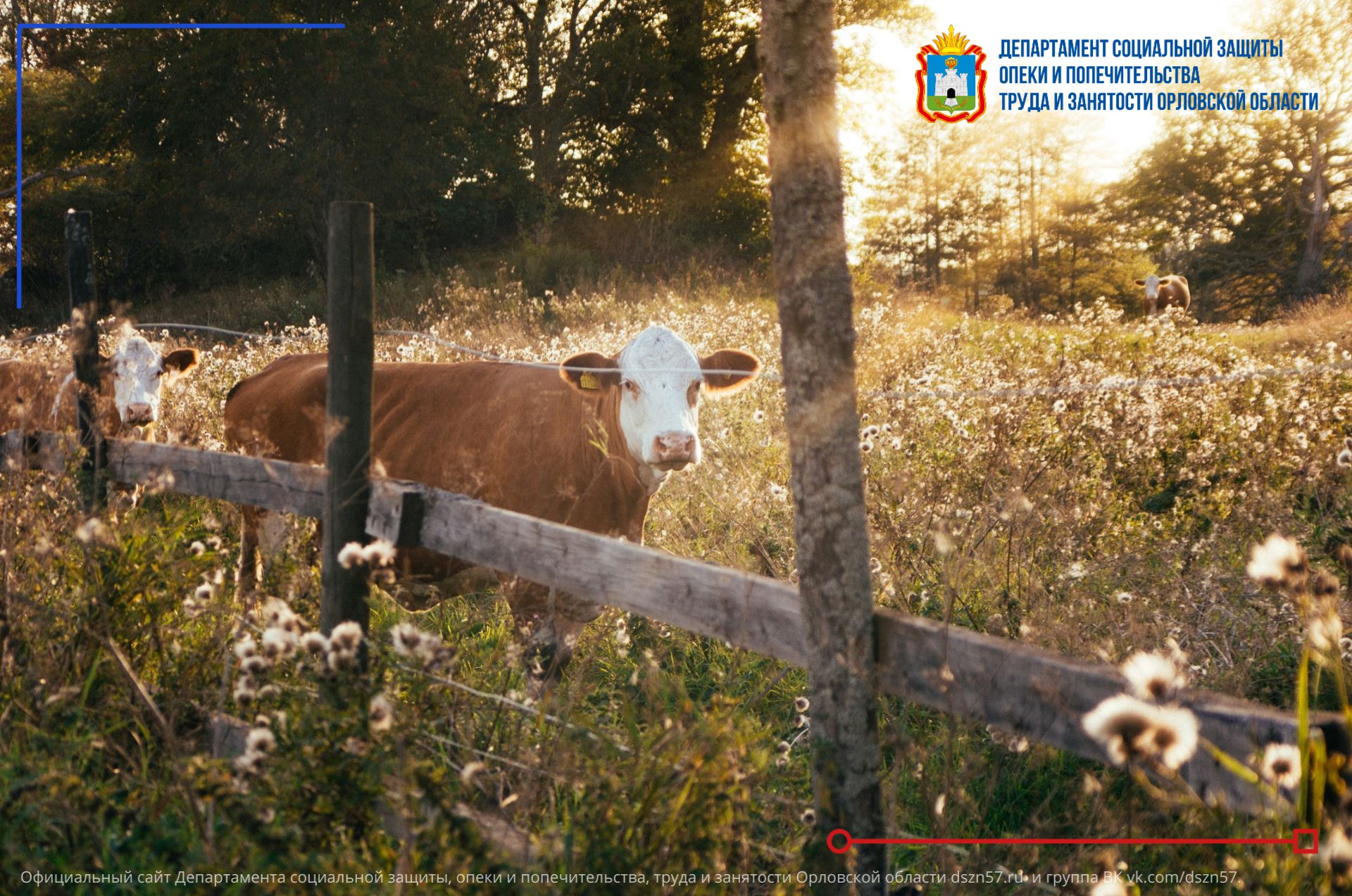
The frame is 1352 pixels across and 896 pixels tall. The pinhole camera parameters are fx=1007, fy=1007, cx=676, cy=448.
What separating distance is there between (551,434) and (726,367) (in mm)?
895

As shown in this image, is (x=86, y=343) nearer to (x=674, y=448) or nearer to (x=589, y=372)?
(x=589, y=372)

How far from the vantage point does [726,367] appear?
477 cm

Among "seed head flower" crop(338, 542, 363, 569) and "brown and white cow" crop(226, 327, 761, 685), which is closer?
"seed head flower" crop(338, 542, 363, 569)

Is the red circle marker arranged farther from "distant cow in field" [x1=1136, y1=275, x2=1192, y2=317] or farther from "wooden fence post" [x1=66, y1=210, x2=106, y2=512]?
"distant cow in field" [x1=1136, y1=275, x2=1192, y2=317]

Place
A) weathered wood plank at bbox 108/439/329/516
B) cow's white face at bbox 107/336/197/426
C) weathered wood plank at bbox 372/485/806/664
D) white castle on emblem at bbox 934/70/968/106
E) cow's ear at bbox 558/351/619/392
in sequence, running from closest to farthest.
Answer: weathered wood plank at bbox 372/485/806/664 < weathered wood plank at bbox 108/439/329/516 < cow's ear at bbox 558/351/619/392 < cow's white face at bbox 107/336/197/426 < white castle on emblem at bbox 934/70/968/106

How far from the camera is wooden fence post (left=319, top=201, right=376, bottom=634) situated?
2963mm

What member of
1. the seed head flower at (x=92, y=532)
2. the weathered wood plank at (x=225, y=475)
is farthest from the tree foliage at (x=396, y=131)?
the seed head flower at (x=92, y=532)

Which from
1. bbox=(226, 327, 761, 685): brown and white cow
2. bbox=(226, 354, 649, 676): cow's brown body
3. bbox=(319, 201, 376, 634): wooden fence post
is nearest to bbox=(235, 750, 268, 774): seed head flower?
bbox=(319, 201, 376, 634): wooden fence post

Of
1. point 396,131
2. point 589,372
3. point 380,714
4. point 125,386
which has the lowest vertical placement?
point 380,714

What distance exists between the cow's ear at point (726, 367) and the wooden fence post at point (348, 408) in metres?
1.90

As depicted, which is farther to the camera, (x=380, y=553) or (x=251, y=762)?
(x=380, y=553)

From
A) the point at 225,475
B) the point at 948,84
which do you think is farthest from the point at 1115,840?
the point at 948,84

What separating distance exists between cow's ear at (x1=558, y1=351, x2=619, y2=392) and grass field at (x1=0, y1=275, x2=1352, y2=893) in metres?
1.03

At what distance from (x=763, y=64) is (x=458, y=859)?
182cm
